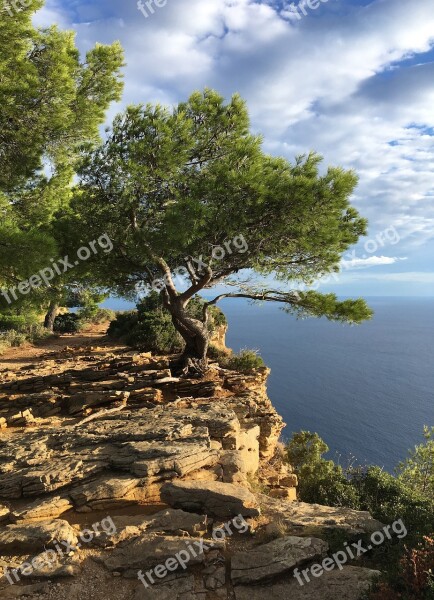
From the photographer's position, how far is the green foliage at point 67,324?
107 feet

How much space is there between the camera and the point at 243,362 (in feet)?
51.4

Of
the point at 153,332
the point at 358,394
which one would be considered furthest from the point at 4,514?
the point at 358,394

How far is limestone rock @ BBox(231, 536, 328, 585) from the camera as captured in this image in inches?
208

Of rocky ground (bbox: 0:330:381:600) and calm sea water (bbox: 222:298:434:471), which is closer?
rocky ground (bbox: 0:330:381:600)

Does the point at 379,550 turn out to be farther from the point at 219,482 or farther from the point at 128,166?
the point at 128,166

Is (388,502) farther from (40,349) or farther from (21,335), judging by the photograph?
(21,335)

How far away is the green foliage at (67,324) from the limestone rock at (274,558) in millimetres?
29824

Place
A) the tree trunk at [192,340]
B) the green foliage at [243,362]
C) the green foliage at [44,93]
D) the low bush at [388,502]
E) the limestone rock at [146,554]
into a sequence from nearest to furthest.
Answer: the low bush at [388,502]
the limestone rock at [146,554]
the green foliage at [44,93]
the tree trunk at [192,340]
the green foliage at [243,362]

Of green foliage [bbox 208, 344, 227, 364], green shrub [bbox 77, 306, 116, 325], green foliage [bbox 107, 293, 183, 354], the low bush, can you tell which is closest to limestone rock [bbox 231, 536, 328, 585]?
the low bush

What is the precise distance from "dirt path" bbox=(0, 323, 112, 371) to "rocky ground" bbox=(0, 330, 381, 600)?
9.42m

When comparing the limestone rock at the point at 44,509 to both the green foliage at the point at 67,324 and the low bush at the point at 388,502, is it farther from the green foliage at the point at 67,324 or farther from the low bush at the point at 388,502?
the green foliage at the point at 67,324

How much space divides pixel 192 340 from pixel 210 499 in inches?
313

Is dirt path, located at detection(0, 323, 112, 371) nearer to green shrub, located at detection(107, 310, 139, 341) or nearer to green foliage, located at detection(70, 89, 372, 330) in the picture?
green shrub, located at detection(107, 310, 139, 341)

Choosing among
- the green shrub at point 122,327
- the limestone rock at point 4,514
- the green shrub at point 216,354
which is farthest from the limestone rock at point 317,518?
the green shrub at point 122,327
